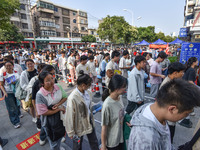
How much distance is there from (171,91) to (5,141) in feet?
13.7

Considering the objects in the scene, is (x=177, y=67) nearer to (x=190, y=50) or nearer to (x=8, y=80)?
(x=8, y=80)

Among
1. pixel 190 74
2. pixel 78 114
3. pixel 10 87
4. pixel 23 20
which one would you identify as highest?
pixel 23 20

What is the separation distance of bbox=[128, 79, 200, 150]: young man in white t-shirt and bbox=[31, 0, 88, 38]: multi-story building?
1267 inches

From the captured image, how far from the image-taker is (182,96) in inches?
36.3

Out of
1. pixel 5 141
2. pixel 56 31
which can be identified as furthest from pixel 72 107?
pixel 56 31

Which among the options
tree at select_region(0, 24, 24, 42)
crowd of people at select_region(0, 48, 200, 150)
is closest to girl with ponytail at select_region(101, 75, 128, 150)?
crowd of people at select_region(0, 48, 200, 150)

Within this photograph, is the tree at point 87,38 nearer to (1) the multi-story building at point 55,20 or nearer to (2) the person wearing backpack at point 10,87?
(1) the multi-story building at point 55,20

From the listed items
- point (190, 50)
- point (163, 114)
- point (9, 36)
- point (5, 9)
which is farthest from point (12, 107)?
point (9, 36)

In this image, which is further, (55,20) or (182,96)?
(55,20)

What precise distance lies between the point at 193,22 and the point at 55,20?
4051cm

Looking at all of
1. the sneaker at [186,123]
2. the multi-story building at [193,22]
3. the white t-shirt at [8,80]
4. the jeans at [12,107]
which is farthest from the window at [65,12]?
the sneaker at [186,123]

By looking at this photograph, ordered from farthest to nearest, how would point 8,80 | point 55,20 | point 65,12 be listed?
point 65,12 < point 55,20 < point 8,80

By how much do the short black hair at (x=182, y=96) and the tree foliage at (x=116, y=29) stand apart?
788 inches

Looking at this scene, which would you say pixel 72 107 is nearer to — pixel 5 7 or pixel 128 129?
pixel 128 129
